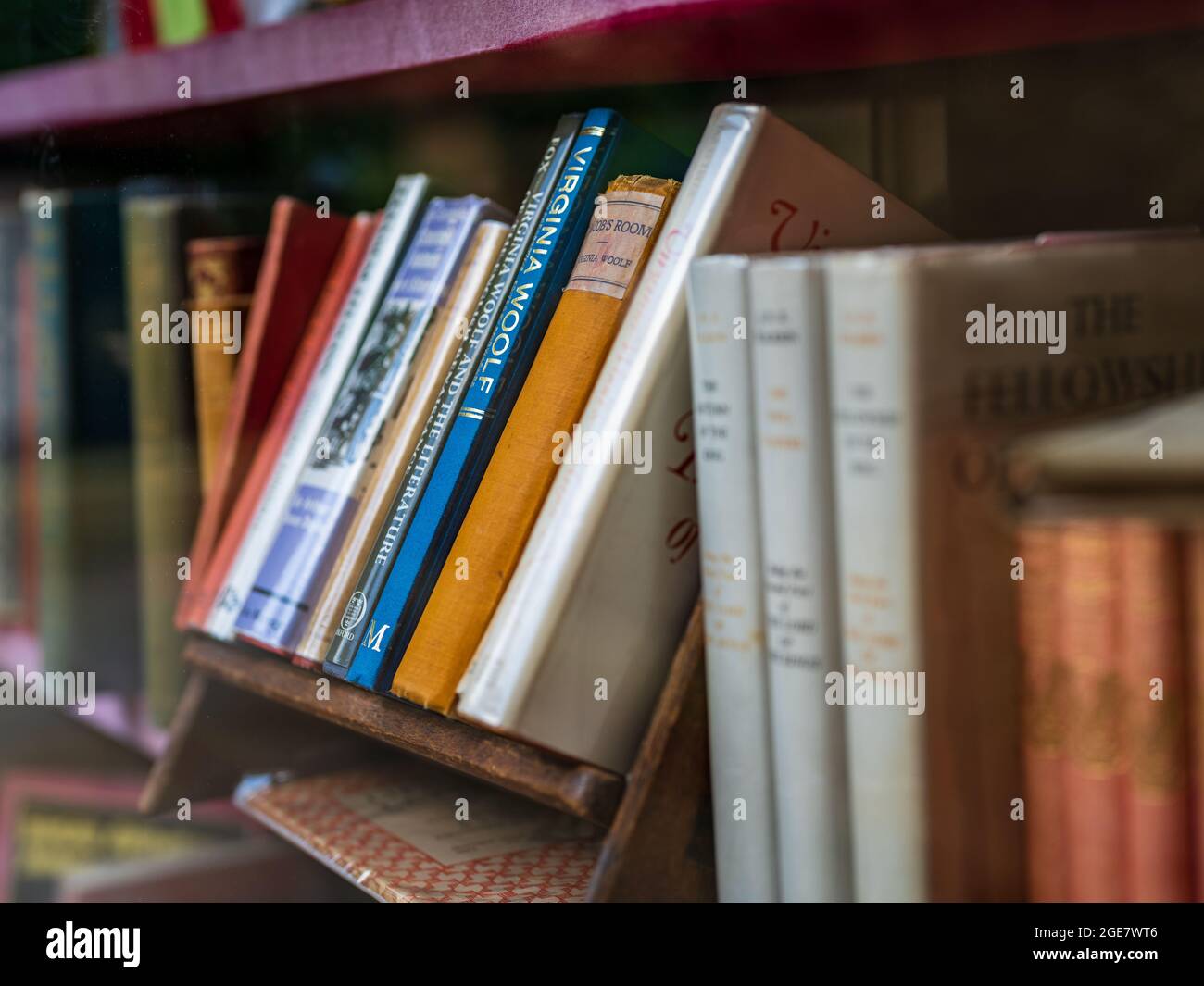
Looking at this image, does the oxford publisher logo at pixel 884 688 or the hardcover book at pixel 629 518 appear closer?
the oxford publisher logo at pixel 884 688

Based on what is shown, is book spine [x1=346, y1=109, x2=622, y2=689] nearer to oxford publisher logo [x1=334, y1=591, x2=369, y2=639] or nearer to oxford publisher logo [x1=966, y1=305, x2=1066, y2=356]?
oxford publisher logo [x1=334, y1=591, x2=369, y2=639]

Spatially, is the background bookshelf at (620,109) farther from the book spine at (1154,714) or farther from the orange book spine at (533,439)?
the book spine at (1154,714)

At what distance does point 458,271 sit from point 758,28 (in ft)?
0.81

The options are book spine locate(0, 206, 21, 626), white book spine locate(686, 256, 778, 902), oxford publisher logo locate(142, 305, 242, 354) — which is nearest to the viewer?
white book spine locate(686, 256, 778, 902)

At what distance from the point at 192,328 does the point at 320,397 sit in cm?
24

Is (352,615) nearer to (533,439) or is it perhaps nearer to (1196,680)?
(533,439)

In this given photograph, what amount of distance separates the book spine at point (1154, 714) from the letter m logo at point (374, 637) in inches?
16.5

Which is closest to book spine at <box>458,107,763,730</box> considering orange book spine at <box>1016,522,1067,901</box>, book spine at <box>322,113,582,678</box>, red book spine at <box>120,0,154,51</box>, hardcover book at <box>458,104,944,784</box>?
hardcover book at <box>458,104,944,784</box>

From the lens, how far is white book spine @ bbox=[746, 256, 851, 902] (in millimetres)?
531

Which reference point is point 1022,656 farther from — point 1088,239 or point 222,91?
point 222,91

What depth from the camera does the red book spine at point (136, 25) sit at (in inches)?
43.3

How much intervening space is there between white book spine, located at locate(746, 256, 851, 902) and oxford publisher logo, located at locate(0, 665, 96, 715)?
0.88m
